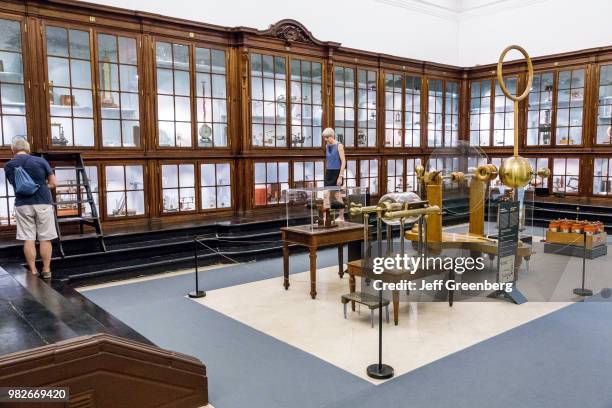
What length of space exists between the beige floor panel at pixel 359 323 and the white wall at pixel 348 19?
489cm

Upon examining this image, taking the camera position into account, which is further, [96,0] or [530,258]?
[96,0]

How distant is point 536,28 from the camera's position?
37.5 feet

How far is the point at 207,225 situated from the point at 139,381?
195 inches

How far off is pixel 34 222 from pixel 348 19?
7.48 metres

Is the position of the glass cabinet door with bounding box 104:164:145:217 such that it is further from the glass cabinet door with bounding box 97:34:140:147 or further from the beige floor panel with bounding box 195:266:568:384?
the beige floor panel with bounding box 195:266:568:384

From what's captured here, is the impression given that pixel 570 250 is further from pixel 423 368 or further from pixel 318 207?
pixel 318 207

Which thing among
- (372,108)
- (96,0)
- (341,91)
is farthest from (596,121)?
(96,0)

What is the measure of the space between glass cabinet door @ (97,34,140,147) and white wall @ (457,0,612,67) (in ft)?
27.6

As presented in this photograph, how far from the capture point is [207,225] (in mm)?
7797

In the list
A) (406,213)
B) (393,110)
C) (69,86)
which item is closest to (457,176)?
(406,213)

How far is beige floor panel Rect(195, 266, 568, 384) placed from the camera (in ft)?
13.2

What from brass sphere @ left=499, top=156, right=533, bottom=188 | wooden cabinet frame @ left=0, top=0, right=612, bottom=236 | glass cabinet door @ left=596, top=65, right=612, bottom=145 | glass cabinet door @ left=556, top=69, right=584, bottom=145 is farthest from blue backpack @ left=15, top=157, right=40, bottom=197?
glass cabinet door @ left=596, top=65, right=612, bottom=145

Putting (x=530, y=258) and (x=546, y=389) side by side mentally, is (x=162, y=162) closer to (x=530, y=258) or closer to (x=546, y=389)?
(x=530, y=258)

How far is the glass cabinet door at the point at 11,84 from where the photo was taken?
656cm
